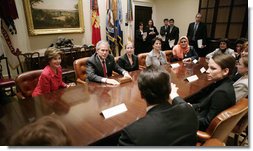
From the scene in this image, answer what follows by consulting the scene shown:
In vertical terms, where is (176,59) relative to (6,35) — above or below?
below

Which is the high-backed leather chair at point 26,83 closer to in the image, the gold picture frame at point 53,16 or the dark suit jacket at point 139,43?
the gold picture frame at point 53,16

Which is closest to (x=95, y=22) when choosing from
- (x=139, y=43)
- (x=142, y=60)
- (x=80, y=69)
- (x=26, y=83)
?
(x=139, y=43)

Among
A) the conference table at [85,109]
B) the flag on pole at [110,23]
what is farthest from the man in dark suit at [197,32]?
the conference table at [85,109]

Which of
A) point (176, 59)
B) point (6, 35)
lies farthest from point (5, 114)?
point (176, 59)

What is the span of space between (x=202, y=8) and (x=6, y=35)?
5.19 meters

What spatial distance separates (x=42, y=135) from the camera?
1.93ft

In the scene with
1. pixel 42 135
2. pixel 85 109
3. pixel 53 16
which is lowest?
pixel 85 109

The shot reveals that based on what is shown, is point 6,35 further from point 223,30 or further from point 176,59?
point 223,30

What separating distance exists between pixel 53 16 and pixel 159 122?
4206mm

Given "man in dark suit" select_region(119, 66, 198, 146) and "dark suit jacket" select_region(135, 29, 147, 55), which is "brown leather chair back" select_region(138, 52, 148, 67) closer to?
"man in dark suit" select_region(119, 66, 198, 146)

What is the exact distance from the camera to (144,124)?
79 cm

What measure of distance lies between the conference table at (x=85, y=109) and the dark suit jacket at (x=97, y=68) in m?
0.18

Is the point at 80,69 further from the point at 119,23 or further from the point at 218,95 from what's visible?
the point at 119,23

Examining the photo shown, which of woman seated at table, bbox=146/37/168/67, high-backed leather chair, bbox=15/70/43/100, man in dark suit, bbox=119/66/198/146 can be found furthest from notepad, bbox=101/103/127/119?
woman seated at table, bbox=146/37/168/67
